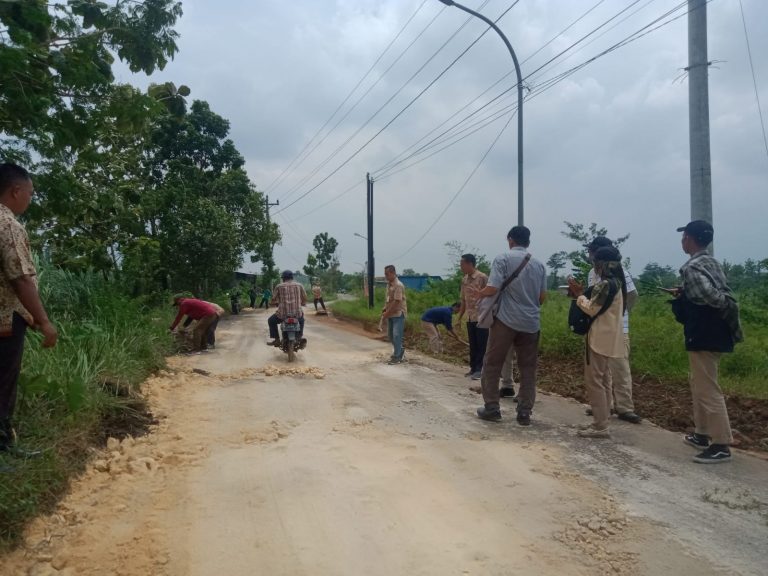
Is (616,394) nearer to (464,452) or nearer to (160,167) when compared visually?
(464,452)

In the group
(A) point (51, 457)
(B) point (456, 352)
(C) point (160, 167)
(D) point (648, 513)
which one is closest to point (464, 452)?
(D) point (648, 513)

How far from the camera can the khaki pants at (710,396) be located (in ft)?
14.8

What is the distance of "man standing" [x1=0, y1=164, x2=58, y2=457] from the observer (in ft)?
11.1

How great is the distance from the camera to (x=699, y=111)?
6723 millimetres

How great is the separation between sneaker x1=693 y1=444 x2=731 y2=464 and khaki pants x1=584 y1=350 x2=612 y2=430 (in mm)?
769

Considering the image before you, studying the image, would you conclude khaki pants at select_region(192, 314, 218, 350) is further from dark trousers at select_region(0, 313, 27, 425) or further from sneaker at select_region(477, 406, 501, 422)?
dark trousers at select_region(0, 313, 27, 425)

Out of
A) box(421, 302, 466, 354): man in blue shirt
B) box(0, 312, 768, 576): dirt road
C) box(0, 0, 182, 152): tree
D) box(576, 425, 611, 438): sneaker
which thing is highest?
box(0, 0, 182, 152): tree

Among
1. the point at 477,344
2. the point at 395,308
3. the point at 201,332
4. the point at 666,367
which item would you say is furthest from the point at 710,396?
the point at 201,332

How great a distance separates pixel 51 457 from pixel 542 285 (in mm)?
4325

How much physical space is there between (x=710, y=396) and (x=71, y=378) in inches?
198

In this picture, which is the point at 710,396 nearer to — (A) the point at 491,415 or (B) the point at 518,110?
(A) the point at 491,415

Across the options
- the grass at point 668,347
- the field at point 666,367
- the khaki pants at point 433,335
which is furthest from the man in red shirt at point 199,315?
the grass at point 668,347

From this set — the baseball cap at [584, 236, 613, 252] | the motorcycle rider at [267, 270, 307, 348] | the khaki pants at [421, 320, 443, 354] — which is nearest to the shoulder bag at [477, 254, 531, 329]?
the baseball cap at [584, 236, 613, 252]

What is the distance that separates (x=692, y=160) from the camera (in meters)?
6.78
